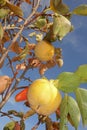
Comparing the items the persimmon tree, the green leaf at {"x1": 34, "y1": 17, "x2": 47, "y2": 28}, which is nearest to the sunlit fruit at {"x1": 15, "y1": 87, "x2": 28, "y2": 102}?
the persimmon tree

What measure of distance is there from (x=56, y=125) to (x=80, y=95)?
2.41 feet

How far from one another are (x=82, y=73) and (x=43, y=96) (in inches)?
10.1

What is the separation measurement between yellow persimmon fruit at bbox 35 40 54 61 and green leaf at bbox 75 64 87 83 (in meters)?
0.59

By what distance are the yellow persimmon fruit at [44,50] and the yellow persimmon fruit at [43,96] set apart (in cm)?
57

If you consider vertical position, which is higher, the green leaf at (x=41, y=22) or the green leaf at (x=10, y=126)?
the green leaf at (x=41, y=22)

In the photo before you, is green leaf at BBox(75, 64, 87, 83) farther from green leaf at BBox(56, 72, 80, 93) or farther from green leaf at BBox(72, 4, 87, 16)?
green leaf at BBox(72, 4, 87, 16)

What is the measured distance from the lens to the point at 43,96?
1.78m

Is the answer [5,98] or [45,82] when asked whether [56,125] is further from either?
[45,82]

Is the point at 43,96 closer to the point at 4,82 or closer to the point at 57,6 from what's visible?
the point at 4,82

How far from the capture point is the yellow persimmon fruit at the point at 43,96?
1.77 meters

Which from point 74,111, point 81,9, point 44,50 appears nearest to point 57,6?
point 81,9

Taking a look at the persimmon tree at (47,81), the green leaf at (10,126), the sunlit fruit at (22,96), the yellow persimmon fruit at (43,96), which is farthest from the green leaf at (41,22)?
the yellow persimmon fruit at (43,96)

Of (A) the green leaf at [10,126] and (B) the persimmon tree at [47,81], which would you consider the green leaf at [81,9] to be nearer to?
(B) the persimmon tree at [47,81]

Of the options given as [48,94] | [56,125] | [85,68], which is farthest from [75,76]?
[56,125]
